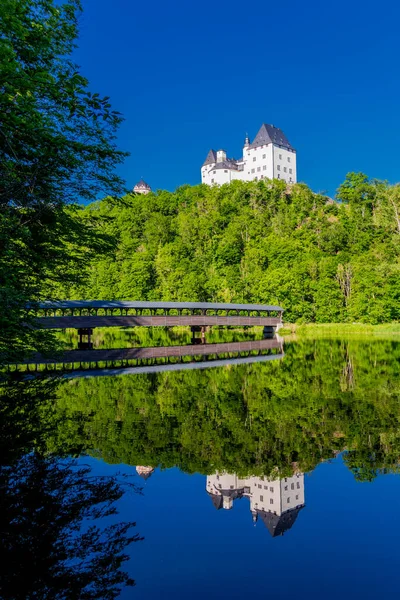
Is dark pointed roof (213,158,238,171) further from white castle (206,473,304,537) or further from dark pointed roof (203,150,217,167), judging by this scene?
white castle (206,473,304,537)

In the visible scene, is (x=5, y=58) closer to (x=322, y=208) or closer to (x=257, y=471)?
(x=257, y=471)

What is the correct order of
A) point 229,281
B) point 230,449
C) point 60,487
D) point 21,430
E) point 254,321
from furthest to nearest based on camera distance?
point 229,281
point 254,321
point 21,430
point 230,449
point 60,487

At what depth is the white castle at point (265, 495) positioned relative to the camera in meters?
4.95

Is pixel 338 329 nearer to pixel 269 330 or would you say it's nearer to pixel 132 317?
pixel 269 330

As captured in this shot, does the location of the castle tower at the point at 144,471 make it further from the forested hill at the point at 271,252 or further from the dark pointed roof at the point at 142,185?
the dark pointed roof at the point at 142,185

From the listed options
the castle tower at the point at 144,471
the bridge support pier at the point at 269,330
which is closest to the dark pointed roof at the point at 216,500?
the castle tower at the point at 144,471

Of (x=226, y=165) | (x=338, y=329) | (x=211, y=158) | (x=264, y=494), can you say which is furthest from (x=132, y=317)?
(x=211, y=158)

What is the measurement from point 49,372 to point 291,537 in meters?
14.6

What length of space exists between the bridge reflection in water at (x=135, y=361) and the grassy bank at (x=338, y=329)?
54.1 ft

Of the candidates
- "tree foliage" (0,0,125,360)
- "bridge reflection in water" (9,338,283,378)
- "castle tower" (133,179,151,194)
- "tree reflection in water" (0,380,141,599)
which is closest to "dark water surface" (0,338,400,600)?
"tree reflection in water" (0,380,141,599)

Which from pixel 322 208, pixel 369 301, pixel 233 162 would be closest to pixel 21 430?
pixel 369 301

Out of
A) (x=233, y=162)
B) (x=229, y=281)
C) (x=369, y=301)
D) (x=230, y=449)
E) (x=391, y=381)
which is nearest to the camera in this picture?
(x=230, y=449)

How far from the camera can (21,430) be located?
8320mm

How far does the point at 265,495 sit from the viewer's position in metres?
5.28
